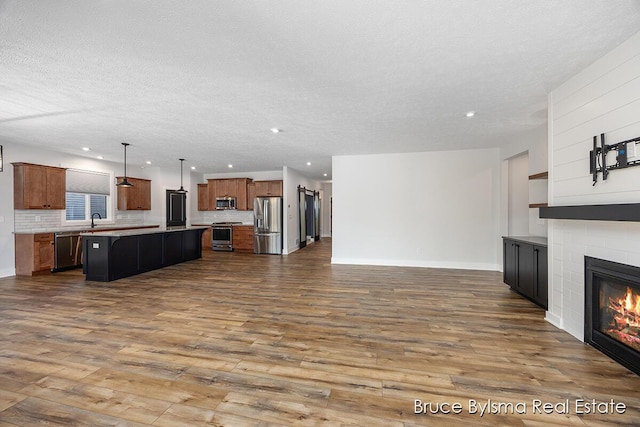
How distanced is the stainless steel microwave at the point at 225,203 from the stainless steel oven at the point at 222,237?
0.62m

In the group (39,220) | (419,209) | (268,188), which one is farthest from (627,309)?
(39,220)

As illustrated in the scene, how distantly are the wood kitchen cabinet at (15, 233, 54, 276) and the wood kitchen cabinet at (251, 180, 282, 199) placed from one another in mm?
5271

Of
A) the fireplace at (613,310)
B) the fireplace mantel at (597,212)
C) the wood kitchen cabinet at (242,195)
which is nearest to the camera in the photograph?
the fireplace mantel at (597,212)

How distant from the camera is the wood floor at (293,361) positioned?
5.79 ft

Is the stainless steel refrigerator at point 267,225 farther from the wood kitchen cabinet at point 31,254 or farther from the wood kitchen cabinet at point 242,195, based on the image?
the wood kitchen cabinet at point 31,254

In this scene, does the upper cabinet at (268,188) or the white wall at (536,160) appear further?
the upper cabinet at (268,188)

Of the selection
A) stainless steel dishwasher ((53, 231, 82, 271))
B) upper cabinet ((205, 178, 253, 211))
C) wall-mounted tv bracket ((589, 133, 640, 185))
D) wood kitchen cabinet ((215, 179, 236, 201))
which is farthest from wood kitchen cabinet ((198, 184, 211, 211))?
wall-mounted tv bracket ((589, 133, 640, 185))

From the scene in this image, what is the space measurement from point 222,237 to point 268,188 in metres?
2.31

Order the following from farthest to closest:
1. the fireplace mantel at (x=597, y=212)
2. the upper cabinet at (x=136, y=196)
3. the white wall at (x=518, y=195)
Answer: the upper cabinet at (x=136, y=196), the white wall at (x=518, y=195), the fireplace mantel at (x=597, y=212)

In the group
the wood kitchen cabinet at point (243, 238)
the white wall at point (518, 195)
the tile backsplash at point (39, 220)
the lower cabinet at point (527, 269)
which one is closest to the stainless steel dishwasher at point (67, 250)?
the tile backsplash at point (39, 220)

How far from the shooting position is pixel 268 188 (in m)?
9.06

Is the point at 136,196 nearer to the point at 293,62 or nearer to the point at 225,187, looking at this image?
the point at 225,187

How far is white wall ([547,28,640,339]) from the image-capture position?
2.23 metres

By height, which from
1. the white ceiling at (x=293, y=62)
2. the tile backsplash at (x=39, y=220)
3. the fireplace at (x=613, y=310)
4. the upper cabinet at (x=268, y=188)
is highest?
the white ceiling at (x=293, y=62)
